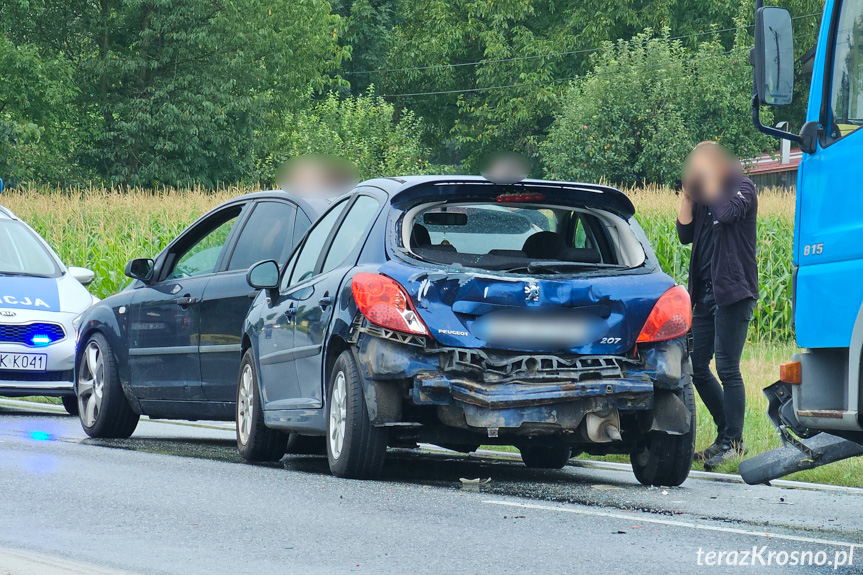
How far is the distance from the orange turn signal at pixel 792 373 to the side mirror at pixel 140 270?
5454 mm

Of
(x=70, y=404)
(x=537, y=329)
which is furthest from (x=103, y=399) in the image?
(x=537, y=329)

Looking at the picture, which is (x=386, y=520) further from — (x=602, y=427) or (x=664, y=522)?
(x=602, y=427)

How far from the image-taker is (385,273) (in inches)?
302

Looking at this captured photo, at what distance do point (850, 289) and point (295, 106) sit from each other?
47698 mm

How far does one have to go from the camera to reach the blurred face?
9.36 metres

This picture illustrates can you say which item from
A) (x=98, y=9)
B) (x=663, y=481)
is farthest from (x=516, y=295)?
(x=98, y=9)

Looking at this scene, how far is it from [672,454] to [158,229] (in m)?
15.5

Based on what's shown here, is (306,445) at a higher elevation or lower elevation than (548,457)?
lower

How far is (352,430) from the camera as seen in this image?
→ 7.73m

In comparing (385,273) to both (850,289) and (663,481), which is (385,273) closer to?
(663,481)

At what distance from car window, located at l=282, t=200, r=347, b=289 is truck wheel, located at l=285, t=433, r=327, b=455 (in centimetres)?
151

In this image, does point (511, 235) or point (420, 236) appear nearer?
point (420, 236)

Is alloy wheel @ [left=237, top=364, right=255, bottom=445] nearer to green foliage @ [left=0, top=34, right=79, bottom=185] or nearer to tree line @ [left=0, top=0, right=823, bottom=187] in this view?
tree line @ [left=0, top=0, right=823, bottom=187]

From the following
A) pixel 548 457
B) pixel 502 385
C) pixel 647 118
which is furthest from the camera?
pixel 647 118
